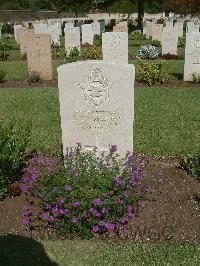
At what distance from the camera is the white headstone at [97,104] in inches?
192

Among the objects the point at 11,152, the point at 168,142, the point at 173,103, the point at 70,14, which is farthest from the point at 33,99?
the point at 70,14

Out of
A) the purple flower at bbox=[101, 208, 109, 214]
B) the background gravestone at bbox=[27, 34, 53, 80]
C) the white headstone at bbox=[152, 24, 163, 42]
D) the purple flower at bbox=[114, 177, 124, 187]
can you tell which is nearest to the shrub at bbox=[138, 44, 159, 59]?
the background gravestone at bbox=[27, 34, 53, 80]

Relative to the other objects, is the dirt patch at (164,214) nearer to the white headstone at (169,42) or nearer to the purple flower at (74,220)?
the purple flower at (74,220)

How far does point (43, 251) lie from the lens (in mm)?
4180

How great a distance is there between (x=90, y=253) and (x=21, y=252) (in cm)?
74

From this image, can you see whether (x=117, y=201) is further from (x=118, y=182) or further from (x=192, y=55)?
(x=192, y=55)

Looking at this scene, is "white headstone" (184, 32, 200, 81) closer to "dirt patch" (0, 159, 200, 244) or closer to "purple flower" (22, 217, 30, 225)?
"dirt patch" (0, 159, 200, 244)

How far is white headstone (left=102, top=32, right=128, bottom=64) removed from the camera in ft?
41.4

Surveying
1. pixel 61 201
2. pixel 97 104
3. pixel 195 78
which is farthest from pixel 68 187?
pixel 195 78

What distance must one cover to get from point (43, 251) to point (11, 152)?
5.24ft

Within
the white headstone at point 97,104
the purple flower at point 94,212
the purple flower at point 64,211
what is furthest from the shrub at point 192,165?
the purple flower at point 64,211

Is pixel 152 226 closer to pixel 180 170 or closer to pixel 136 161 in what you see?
pixel 136 161

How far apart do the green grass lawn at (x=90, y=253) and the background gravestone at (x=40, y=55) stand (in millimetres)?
10310

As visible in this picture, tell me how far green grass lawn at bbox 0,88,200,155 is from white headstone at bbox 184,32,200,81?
134 cm
